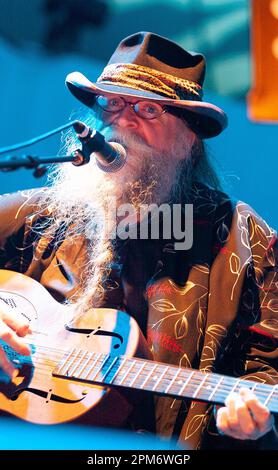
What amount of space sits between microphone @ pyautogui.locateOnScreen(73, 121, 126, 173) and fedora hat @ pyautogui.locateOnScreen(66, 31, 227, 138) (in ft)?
1.66

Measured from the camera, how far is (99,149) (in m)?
2.05

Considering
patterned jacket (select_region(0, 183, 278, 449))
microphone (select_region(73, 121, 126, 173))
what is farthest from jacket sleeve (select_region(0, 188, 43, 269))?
microphone (select_region(73, 121, 126, 173))

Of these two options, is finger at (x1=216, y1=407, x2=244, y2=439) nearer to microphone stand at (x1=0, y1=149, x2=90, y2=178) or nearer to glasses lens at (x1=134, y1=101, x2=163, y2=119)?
microphone stand at (x1=0, y1=149, x2=90, y2=178)

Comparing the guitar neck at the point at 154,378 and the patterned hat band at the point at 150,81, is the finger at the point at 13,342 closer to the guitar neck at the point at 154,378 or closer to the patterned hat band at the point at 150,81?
the guitar neck at the point at 154,378

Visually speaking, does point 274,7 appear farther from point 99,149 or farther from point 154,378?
point 154,378

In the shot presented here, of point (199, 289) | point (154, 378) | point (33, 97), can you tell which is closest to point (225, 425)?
point (154, 378)

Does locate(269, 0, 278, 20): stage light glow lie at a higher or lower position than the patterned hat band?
higher

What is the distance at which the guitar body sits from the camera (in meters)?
2.36

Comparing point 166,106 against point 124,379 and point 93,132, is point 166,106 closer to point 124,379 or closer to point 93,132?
point 93,132

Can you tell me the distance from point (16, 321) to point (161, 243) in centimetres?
51

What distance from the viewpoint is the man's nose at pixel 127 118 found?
8.61 feet

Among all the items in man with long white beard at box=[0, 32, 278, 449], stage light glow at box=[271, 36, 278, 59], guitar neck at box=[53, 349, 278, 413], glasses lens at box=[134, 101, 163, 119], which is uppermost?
stage light glow at box=[271, 36, 278, 59]

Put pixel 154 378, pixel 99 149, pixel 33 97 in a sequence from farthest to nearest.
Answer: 1. pixel 33 97
2. pixel 154 378
3. pixel 99 149

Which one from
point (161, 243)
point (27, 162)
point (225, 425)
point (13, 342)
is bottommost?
point (225, 425)
